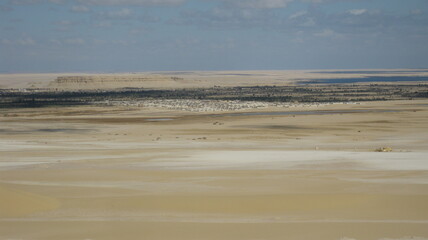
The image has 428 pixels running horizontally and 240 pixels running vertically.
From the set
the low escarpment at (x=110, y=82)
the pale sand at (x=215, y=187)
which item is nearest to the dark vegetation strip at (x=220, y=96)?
the low escarpment at (x=110, y=82)

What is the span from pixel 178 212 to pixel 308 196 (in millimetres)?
3102

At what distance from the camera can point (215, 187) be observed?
16.3m

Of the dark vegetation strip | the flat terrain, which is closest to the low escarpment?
the dark vegetation strip

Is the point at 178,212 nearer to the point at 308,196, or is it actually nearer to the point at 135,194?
the point at 135,194

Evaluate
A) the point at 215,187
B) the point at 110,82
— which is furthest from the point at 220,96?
the point at 215,187

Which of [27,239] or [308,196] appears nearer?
[27,239]

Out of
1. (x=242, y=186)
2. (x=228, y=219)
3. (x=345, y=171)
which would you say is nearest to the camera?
(x=228, y=219)

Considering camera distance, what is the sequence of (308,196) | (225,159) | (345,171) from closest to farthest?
1. (308,196)
2. (345,171)
3. (225,159)

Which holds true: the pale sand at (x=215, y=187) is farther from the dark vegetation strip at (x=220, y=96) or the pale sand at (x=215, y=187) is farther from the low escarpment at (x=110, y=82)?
the low escarpment at (x=110, y=82)

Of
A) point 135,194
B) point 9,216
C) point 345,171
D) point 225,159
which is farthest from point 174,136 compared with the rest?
point 9,216

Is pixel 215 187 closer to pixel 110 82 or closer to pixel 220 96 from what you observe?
pixel 220 96

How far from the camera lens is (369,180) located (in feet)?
56.0

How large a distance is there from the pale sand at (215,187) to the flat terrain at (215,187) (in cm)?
3

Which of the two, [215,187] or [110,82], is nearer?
[215,187]
